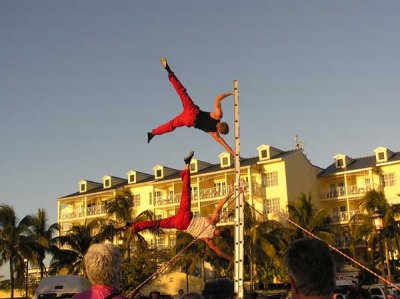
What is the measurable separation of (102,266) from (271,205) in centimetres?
4759

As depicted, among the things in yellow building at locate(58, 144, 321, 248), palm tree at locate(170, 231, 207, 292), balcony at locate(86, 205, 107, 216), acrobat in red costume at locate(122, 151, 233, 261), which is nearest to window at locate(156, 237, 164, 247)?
yellow building at locate(58, 144, 321, 248)

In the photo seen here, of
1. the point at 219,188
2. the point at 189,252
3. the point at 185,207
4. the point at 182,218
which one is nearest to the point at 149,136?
the point at 185,207

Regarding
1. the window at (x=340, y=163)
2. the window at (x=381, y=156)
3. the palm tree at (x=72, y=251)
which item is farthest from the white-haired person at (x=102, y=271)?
the window at (x=340, y=163)

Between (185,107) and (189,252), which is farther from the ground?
(185,107)

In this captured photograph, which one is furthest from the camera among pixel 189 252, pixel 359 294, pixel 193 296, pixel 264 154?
pixel 264 154

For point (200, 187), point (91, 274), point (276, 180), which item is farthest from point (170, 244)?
point (91, 274)

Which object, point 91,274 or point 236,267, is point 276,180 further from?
point 91,274

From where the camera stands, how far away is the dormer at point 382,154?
51.7 m

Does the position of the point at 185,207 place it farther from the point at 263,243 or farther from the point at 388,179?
the point at 388,179

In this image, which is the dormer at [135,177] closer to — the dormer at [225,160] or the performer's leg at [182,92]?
the dormer at [225,160]

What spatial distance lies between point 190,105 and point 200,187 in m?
41.5

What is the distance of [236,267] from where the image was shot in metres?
11.2

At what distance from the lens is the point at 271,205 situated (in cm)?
5056

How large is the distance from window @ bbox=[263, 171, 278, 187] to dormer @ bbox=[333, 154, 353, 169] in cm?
744
